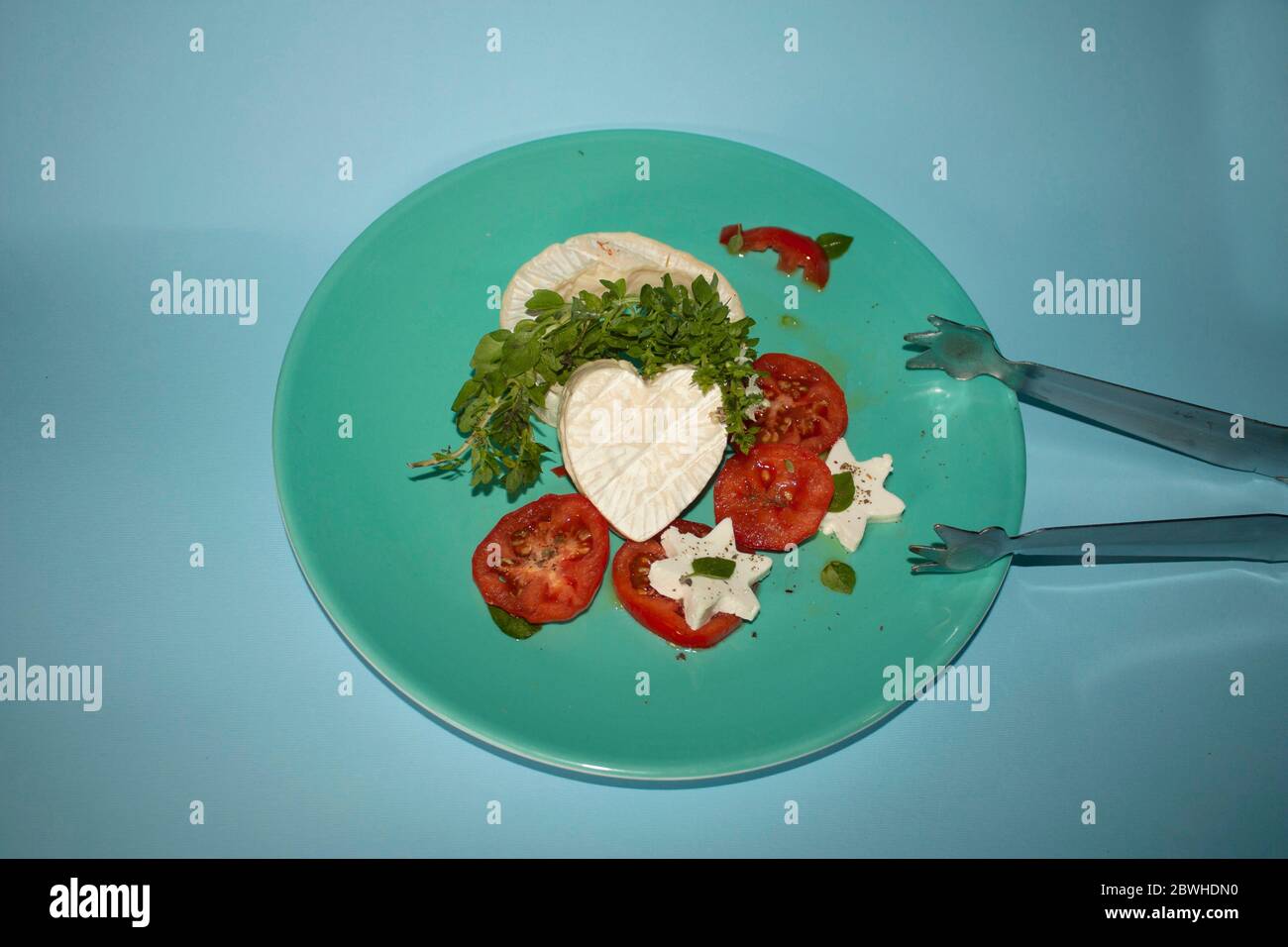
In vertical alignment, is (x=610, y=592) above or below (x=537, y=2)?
below

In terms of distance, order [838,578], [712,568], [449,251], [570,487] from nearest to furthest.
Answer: [712,568] < [838,578] < [570,487] < [449,251]

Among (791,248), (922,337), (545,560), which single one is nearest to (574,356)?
(545,560)

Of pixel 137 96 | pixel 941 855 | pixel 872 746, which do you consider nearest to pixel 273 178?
pixel 137 96

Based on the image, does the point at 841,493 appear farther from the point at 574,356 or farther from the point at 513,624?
the point at 513,624

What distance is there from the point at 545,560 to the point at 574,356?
1.74 feet

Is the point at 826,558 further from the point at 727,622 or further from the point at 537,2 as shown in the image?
the point at 537,2

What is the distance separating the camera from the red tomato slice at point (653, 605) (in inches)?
94.2

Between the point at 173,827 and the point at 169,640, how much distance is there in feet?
1.54

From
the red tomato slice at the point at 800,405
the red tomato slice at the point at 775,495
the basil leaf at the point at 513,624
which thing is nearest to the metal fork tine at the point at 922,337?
the red tomato slice at the point at 800,405

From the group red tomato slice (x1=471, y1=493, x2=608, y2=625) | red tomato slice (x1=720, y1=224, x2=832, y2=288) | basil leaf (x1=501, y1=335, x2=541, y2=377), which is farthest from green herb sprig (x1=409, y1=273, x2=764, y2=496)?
red tomato slice (x1=720, y1=224, x2=832, y2=288)

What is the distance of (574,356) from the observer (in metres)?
2.55

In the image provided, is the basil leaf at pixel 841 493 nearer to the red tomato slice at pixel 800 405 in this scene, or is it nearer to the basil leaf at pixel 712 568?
the red tomato slice at pixel 800 405

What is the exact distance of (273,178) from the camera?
3.18m

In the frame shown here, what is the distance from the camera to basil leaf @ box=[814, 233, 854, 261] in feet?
9.30
